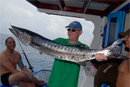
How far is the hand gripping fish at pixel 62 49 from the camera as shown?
1.43 m

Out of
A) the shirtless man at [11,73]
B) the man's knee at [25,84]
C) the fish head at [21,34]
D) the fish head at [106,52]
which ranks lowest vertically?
the man's knee at [25,84]

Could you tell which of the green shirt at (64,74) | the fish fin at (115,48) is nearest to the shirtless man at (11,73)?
the green shirt at (64,74)

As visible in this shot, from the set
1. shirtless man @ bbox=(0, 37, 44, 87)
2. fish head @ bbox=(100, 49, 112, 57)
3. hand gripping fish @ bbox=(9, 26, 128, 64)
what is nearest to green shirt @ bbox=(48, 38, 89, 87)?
hand gripping fish @ bbox=(9, 26, 128, 64)

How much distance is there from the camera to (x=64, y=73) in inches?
69.2

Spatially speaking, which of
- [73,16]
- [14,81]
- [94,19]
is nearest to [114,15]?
[94,19]

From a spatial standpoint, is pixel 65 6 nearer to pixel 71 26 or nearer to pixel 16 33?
pixel 71 26

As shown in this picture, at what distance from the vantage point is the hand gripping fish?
1.43m

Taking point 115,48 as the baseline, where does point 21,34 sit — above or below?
above

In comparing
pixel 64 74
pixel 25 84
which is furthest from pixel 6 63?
pixel 64 74

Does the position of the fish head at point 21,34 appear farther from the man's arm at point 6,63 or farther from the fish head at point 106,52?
the man's arm at point 6,63

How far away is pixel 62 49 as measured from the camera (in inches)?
61.9

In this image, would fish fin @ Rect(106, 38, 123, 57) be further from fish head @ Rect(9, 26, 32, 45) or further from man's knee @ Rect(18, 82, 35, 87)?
man's knee @ Rect(18, 82, 35, 87)

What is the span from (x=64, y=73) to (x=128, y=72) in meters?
0.86

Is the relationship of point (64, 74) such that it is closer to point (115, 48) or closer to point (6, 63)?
point (115, 48)
